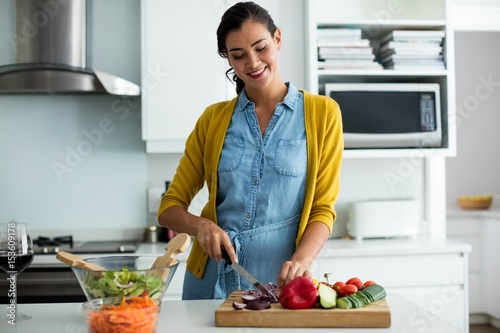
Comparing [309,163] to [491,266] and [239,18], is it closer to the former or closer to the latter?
[239,18]

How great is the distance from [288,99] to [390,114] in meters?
1.40

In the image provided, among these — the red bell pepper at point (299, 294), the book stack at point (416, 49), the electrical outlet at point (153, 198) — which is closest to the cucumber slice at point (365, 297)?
the red bell pepper at point (299, 294)

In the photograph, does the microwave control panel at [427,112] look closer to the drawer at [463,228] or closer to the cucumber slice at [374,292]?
the drawer at [463,228]

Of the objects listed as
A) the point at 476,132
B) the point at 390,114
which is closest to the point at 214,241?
the point at 390,114

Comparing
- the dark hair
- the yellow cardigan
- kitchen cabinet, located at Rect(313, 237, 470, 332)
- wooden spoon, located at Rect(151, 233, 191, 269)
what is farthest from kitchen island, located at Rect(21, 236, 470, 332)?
wooden spoon, located at Rect(151, 233, 191, 269)

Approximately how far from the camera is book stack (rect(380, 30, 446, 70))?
122 inches

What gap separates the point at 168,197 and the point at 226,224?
0.60 feet

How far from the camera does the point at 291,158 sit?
1.77 metres

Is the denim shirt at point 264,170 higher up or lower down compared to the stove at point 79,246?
higher up

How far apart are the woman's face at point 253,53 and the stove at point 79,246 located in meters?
1.49

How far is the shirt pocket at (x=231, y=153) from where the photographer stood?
5.94 ft

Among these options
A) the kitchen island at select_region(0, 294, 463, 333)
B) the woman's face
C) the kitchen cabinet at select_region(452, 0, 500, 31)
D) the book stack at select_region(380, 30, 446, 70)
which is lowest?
the kitchen island at select_region(0, 294, 463, 333)

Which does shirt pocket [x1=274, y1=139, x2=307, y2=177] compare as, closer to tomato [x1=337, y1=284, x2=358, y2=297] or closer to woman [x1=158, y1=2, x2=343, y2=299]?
woman [x1=158, y1=2, x2=343, y2=299]

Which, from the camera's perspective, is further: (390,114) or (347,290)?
(390,114)
